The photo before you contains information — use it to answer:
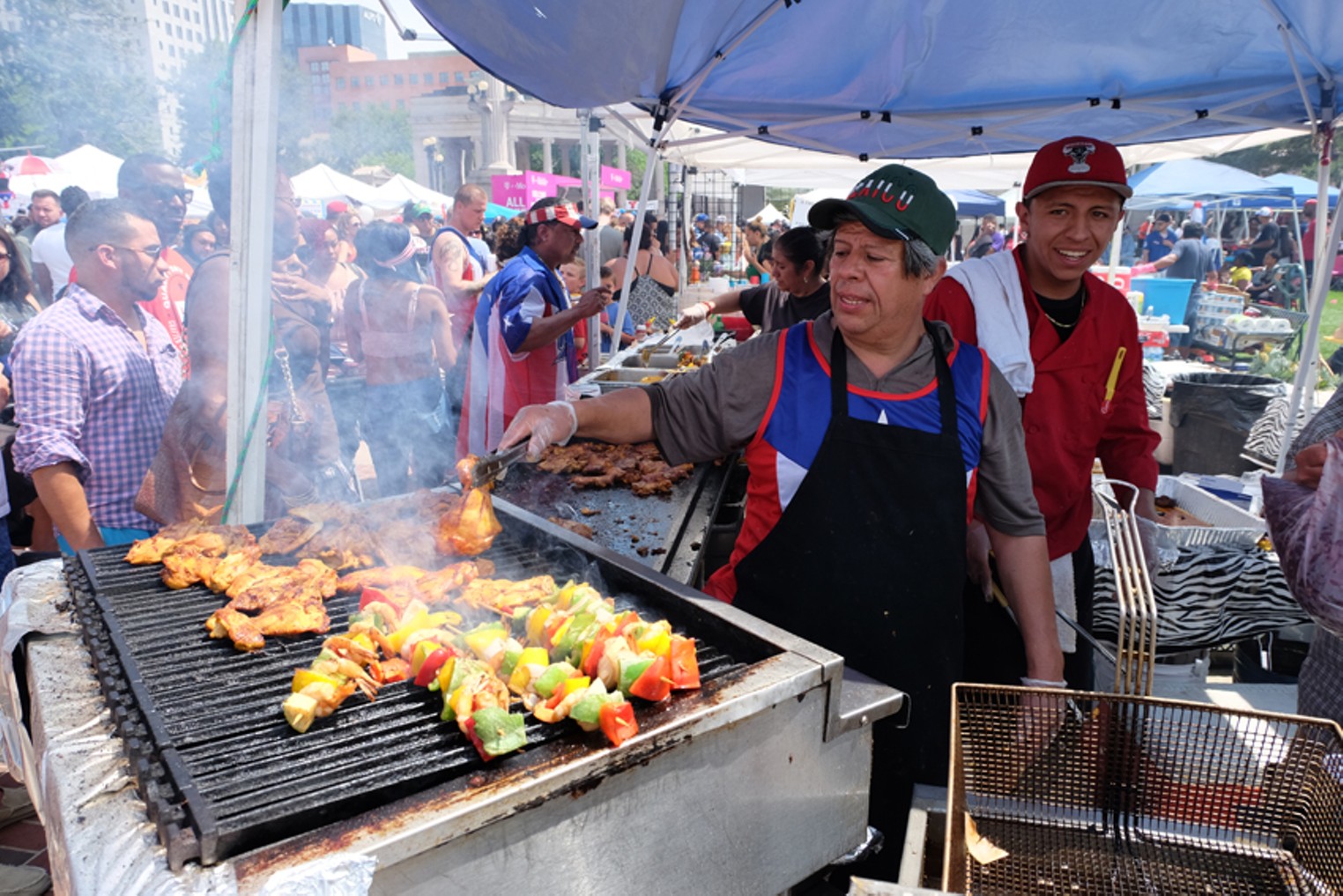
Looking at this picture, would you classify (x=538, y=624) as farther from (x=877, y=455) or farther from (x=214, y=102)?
(x=214, y=102)

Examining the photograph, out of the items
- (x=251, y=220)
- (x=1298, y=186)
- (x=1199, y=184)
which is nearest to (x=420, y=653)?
(x=251, y=220)

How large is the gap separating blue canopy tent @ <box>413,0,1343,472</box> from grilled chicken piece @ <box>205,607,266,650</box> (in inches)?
112

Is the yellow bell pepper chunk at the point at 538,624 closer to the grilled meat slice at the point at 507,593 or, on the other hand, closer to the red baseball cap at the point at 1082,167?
the grilled meat slice at the point at 507,593

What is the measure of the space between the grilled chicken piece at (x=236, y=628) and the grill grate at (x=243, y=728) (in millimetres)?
28

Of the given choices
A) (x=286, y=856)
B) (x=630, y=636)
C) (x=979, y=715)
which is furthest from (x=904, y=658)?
(x=286, y=856)

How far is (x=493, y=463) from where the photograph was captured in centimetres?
245

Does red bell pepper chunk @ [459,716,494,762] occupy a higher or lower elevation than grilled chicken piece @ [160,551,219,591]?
lower

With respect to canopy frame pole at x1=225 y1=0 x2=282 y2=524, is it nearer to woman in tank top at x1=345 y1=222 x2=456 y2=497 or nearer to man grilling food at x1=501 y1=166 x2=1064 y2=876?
man grilling food at x1=501 y1=166 x2=1064 y2=876

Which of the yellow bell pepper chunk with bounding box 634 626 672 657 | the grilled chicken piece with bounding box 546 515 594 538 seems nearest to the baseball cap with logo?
the grilled chicken piece with bounding box 546 515 594 538

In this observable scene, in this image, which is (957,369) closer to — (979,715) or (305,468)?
(979,715)

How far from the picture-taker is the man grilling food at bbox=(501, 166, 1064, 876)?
2.38 m

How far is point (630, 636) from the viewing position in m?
1.95

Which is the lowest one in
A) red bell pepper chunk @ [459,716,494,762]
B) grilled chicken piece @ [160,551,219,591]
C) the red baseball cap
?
red bell pepper chunk @ [459,716,494,762]

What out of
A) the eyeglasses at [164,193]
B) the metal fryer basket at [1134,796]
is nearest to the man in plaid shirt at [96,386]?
the eyeglasses at [164,193]
